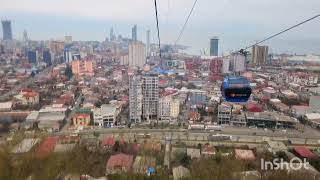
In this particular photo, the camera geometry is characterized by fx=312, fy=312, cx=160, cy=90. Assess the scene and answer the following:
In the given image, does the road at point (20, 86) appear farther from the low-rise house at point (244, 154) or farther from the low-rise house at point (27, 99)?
the low-rise house at point (244, 154)

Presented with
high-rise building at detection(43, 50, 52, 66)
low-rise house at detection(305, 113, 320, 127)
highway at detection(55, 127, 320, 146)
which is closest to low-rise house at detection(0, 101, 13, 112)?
highway at detection(55, 127, 320, 146)

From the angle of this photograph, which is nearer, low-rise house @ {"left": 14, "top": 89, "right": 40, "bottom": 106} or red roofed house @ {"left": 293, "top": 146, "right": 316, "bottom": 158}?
red roofed house @ {"left": 293, "top": 146, "right": 316, "bottom": 158}

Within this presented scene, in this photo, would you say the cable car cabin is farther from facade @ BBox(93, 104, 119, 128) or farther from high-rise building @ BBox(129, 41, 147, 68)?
high-rise building @ BBox(129, 41, 147, 68)

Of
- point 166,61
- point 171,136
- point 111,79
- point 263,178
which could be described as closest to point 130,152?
point 171,136


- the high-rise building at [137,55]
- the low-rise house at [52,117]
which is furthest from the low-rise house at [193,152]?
the high-rise building at [137,55]

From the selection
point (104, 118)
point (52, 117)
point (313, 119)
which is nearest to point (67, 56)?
point (52, 117)

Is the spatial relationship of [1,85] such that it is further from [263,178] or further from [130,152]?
[263,178]
